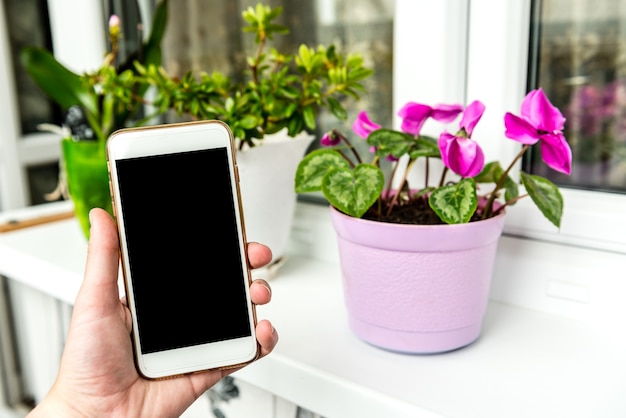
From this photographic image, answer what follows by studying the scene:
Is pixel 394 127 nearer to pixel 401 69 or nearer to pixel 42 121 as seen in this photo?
pixel 401 69

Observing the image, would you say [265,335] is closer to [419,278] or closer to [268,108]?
[419,278]

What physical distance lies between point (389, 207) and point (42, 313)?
2.26 feet

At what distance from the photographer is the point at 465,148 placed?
550 millimetres

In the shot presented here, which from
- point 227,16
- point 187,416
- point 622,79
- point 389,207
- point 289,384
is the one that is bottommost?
point 187,416

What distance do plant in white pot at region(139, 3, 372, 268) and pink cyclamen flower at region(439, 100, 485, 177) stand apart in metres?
0.18

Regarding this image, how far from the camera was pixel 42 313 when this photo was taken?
1.05 metres

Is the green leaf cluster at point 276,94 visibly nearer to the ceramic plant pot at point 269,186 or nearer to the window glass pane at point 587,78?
the ceramic plant pot at point 269,186

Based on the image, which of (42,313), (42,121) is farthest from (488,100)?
(42,121)

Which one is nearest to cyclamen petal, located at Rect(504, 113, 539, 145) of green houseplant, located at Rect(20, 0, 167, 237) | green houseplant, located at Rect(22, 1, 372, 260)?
green houseplant, located at Rect(22, 1, 372, 260)

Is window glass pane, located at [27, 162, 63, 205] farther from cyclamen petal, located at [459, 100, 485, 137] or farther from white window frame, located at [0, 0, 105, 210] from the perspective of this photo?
cyclamen petal, located at [459, 100, 485, 137]

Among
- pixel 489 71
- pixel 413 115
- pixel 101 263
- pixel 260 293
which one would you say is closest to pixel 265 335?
pixel 260 293

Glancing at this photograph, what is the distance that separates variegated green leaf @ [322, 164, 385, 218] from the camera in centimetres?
56

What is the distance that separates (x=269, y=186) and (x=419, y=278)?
25 centimetres

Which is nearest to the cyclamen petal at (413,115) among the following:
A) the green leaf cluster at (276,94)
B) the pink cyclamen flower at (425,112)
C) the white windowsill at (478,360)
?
the pink cyclamen flower at (425,112)
